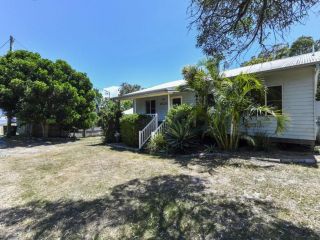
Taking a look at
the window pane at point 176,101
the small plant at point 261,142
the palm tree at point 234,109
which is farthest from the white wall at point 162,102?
the small plant at point 261,142

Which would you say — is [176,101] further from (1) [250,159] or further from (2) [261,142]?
(1) [250,159]

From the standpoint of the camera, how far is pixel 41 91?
50.3 ft

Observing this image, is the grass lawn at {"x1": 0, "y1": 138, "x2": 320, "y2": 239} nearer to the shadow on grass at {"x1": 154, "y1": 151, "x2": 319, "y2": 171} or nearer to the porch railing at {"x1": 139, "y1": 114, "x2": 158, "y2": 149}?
the shadow on grass at {"x1": 154, "y1": 151, "x2": 319, "y2": 171}

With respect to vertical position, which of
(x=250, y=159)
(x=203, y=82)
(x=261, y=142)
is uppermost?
(x=203, y=82)

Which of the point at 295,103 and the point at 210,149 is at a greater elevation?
the point at 295,103

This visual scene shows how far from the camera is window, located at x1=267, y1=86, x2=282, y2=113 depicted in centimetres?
961

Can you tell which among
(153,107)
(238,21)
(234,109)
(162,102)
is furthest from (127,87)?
(238,21)

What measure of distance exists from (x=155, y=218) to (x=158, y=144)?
647 cm

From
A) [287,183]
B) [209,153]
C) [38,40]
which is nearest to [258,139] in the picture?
[209,153]

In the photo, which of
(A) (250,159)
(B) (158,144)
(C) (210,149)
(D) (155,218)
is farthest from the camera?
(B) (158,144)

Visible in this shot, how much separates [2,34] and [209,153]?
70.7ft

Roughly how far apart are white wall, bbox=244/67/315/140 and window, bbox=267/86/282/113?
18cm

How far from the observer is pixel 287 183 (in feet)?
17.6

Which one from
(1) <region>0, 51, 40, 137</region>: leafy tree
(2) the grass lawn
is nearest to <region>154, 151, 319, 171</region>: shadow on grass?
(2) the grass lawn
